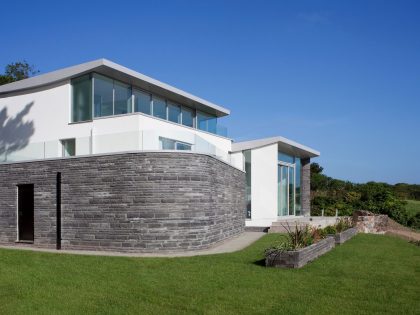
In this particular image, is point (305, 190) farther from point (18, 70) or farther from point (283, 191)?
point (18, 70)

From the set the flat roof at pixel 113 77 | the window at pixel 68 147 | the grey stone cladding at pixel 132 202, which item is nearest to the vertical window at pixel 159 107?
the flat roof at pixel 113 77

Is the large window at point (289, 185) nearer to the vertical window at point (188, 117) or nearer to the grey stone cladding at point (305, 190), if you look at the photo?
the grey stone cladding at point (305, 190)

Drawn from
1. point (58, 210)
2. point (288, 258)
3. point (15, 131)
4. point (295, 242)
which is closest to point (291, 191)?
point (15, 131)

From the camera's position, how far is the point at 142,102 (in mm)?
22344

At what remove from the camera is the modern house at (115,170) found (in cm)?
1523

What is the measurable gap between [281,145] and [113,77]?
38.4 ft

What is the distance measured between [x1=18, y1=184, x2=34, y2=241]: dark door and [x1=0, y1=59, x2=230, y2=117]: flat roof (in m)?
5.22

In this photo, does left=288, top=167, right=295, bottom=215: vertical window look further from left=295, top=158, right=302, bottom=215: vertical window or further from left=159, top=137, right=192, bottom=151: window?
left=159, top=137, right=192, bottom=151: window

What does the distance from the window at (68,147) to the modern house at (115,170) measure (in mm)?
43

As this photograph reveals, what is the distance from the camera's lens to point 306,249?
1205 cm

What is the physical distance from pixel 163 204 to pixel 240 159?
439 inches

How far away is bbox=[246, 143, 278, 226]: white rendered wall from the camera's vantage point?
82.9 feet

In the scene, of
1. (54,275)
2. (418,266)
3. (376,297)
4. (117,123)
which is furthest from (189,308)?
(117,123)

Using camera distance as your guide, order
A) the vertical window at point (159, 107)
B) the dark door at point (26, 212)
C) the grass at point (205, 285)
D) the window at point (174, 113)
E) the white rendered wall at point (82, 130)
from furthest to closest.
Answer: the window at point (174, 113)
the vertical window at point (159, 107)
the dark door at point (26, 212)
the white rendered wall at point (82, 130)
the grass at point (205, 285)
